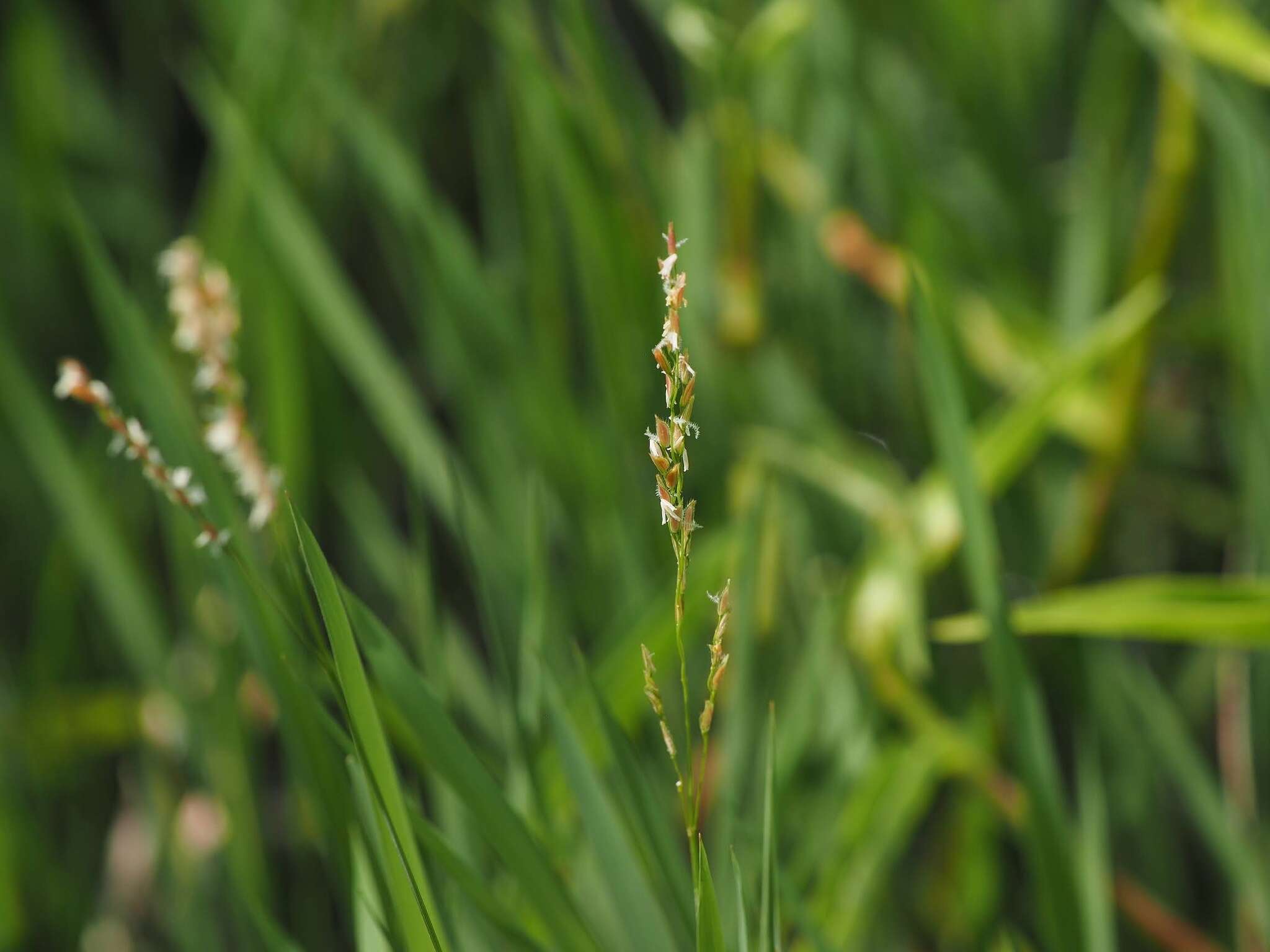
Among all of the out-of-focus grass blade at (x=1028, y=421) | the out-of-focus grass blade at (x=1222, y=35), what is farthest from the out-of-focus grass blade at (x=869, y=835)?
the out-of-focus grass blade at (x=1222, y=35)

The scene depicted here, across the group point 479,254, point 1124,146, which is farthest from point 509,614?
point 1124,146

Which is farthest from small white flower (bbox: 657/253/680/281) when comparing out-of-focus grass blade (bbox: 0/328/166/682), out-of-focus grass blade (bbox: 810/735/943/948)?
out-of-focus grass blade (bbox: 0/328/166/682)

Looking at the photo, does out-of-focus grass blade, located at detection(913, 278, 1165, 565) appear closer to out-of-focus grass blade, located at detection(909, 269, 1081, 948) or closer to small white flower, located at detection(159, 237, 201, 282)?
out-of-focus grass blade, located at detection(909, 269, 1081, 948)

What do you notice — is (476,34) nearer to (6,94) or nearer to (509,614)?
(6,94)

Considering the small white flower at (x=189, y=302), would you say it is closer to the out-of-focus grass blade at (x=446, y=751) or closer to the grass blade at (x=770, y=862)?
the out-of-focus grass blade at (x=446, y=751)

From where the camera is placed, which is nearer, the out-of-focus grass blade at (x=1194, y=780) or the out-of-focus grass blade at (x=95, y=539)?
the out-of-focus grass blade at (x=1194, y=780)
